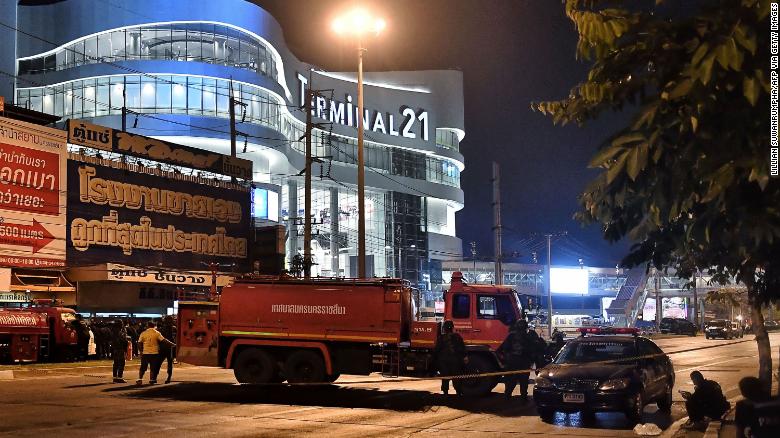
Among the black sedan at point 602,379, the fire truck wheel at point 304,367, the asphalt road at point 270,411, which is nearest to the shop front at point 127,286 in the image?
the asphalt road at point 270,411

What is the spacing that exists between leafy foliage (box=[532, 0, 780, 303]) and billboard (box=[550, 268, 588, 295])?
98523mm

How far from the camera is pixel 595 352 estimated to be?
16.6m

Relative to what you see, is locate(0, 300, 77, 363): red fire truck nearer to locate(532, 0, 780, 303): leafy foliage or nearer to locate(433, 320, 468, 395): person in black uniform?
locate(433, 320, 468, 395): person in black uniform

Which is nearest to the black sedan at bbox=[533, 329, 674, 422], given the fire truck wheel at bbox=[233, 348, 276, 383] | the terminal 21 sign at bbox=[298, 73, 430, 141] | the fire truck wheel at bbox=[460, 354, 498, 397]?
the fire truck wheel at bbox=[460, 354, 498, 397]

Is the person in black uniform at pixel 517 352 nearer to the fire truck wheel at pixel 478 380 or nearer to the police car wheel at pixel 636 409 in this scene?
the fire truck wheel at pixel 478 380

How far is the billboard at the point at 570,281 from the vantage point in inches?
4016

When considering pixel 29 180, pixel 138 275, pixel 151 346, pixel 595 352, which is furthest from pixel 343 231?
pixel 595 352

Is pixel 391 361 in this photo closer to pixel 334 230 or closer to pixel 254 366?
pixel 254 366

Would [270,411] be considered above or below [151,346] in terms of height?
below

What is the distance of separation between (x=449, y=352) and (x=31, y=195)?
25257 mm

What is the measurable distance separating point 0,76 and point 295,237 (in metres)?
29.7

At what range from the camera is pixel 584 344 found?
16938mm

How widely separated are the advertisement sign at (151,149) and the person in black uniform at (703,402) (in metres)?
32.8

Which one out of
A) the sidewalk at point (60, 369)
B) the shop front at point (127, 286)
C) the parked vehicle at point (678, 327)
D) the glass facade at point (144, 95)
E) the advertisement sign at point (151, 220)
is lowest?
the parked vehicle at point (678, 327)
